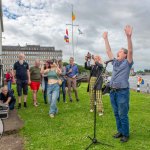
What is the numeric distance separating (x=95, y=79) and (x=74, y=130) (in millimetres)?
2861

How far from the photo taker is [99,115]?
11.1 metres

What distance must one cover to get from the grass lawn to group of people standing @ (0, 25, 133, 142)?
1.24 ft

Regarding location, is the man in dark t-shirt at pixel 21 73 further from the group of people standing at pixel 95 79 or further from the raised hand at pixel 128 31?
the raised hand at pixel 128 31

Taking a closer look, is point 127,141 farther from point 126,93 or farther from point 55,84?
point 55,84

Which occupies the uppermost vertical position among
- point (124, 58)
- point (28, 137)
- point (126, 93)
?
point (124, 58)

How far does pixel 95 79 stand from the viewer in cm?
1143

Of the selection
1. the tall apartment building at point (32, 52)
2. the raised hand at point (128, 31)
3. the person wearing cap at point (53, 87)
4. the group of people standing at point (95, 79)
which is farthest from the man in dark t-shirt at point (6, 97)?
the tall apartment building at point (32, 52)

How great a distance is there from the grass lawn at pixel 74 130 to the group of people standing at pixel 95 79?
14.9 inches

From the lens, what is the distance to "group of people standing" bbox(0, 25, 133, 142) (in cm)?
763

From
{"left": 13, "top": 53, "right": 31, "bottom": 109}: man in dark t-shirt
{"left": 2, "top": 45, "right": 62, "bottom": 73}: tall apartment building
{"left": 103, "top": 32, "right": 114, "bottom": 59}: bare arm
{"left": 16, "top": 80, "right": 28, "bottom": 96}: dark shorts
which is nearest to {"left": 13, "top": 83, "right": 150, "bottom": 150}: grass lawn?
{"left": 16, "top": 80, "right": 28, "bottom": 96}: dark shorts

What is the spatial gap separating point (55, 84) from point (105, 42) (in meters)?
3.47

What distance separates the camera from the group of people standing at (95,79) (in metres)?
7.63

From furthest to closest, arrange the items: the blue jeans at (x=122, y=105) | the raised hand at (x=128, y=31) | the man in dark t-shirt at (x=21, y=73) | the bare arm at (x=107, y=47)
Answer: the man in dark t-shirt at (x=21, y=73), the bare arm at (x=107, y=47), the blue jeans at (x=122, y=105), the raised hand at (x=128, y=31)

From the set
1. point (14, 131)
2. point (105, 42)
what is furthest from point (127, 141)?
point (14, 131)
